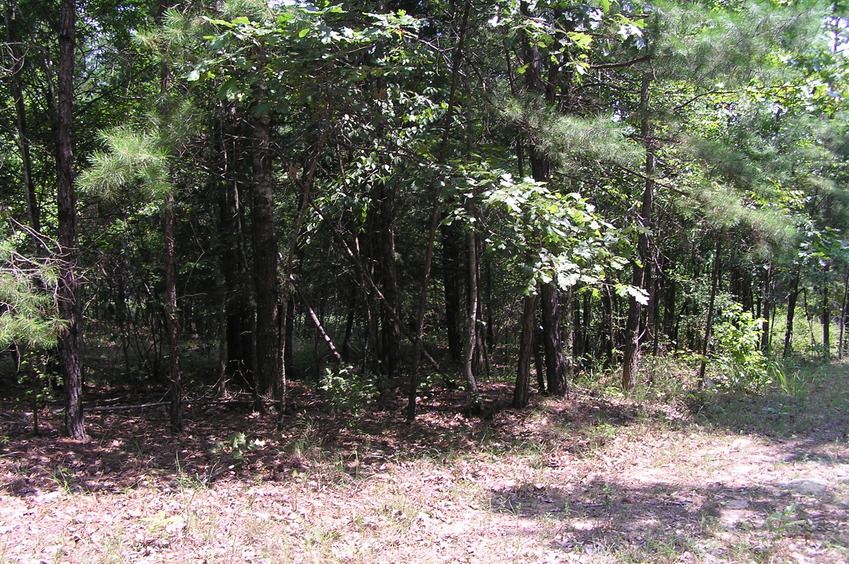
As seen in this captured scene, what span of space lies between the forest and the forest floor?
0.58 m

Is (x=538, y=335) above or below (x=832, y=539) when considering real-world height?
above

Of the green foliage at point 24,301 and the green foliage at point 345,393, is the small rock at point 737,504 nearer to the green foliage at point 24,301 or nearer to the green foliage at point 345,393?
the green foliage at point 345,393

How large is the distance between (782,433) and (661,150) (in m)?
3.99

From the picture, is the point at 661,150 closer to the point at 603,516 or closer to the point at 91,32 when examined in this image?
the point at 603,516

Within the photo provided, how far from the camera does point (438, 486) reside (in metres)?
5.39

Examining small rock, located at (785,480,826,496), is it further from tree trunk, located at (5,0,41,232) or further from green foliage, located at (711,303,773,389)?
tree trunk, located at (5,0,41,232)

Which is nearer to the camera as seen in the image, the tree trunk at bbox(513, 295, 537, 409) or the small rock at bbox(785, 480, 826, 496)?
the small rock at bbox(785, 480, 826, 496)

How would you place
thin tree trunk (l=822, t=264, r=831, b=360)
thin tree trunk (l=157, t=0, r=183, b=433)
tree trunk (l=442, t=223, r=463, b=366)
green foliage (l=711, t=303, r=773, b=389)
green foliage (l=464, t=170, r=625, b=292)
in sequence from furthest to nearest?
thin tree trunk (l=822, t=264, r=831, b=360) < tree trunk (l=442, t=223, r=463, b=366) < green foliage (l=711, t=303, r=773, b=389) < thin tree trunk (l=157, t=0, r=183, b=433) < green foliage (l=464, t=170, r=625, b=292)

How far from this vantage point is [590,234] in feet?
18.7

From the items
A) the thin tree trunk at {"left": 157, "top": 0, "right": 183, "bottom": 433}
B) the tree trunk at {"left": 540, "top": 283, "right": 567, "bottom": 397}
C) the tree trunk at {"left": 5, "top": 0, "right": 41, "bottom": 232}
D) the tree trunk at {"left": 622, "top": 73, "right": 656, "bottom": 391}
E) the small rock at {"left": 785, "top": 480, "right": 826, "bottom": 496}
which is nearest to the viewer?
the small rock at {"left": 785, "top": 480, "right": 826, "bottom": 496}

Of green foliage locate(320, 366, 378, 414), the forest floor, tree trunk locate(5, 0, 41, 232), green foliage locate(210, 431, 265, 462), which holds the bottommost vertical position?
the forest floor

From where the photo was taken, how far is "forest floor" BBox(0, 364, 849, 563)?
12.8 ft

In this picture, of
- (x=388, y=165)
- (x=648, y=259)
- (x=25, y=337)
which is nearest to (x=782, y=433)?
(x=648, y=259)

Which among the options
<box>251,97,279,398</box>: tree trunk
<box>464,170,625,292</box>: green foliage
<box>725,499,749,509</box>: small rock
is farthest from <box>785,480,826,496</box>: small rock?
<box>251,97,279,398</box>: tree trunk
